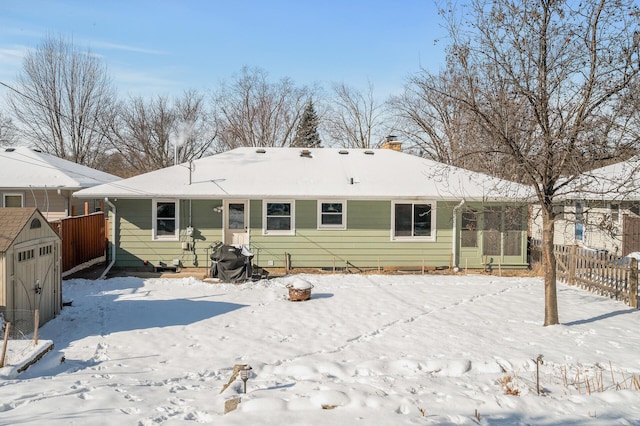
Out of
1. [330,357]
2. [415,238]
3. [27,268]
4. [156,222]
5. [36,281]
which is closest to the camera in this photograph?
[330,357]

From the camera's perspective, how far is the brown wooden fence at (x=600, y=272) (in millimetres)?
10484

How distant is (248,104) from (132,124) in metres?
10.3

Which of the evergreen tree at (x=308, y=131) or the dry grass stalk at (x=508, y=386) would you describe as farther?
the evergreen tree at (x=308, y=131)

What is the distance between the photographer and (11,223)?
8.08 metres

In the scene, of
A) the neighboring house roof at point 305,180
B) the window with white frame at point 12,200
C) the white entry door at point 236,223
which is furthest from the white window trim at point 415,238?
the window with white frame at point 12,200

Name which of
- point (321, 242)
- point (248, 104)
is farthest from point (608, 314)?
point (248, 104)

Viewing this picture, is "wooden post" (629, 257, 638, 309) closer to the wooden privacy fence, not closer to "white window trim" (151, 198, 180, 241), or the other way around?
the wooden privacy fence

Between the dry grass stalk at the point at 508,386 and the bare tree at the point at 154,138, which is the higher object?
the bare tree at the point at 154,138

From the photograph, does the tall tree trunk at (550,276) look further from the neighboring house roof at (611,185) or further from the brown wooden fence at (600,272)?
the brown wooden fence at (600,272)

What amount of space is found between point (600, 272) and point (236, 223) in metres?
10.6

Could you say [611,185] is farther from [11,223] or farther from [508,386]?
[11,223]

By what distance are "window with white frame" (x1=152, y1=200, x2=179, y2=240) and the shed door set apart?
4798 millimetres

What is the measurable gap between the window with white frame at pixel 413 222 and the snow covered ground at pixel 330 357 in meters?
Answer: 2.53

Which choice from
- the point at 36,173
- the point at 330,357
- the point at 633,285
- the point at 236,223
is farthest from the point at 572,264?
the point at 36,173
